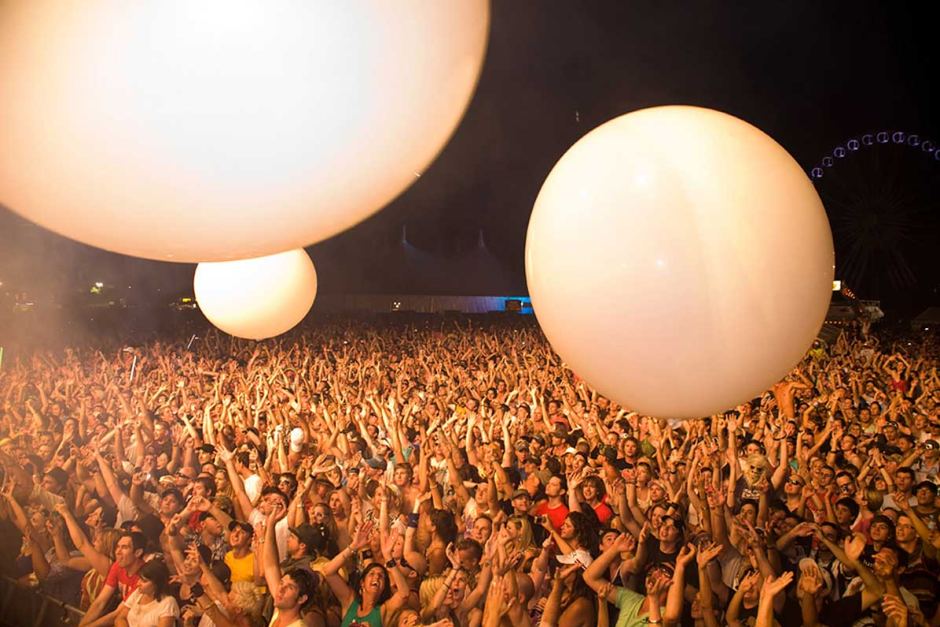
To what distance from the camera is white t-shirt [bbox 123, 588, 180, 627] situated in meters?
2.09

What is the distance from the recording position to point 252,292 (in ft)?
7.63

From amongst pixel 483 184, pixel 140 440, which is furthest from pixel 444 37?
pixel 483 184

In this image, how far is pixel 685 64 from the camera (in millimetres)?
2957

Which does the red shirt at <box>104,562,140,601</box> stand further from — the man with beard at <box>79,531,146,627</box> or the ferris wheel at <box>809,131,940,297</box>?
the ferris wheel at <box>809,131,940,297</box>

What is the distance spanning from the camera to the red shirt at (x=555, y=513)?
2.46 m

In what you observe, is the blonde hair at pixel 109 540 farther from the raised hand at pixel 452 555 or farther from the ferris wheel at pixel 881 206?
the ferris wheel at pixel 881 206

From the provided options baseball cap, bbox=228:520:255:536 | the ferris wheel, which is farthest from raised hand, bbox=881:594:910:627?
the ferris wheel

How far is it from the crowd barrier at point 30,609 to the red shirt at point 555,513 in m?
1.54

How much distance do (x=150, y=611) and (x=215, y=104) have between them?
196cm

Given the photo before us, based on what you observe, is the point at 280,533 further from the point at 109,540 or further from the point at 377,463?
the point at 377,463

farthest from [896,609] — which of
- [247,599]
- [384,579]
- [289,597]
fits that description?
[247,599]

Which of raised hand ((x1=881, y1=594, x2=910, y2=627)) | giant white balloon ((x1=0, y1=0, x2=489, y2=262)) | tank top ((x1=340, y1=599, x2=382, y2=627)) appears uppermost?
giant white balloon ((x1=0, y1=0, x2=489, y2=262))

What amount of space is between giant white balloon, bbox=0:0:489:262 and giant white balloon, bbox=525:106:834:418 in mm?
477

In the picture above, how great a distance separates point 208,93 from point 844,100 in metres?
3.73
